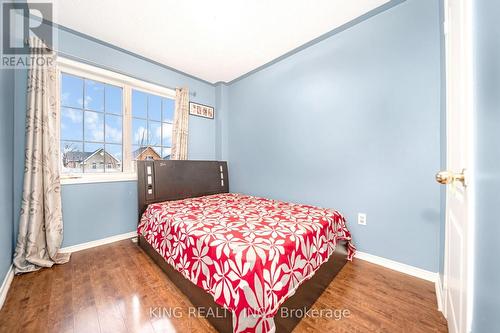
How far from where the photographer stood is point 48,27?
2162 millimetres

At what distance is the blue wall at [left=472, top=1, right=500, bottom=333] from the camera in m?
0.51

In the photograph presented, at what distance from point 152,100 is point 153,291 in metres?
2.71

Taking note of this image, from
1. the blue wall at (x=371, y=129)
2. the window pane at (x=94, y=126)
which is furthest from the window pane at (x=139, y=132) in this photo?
the blue wall at (x=371, y=129)

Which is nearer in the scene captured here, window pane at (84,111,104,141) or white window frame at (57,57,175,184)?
white window frame at (57,57,175,184)

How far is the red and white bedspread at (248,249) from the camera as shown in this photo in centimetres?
106

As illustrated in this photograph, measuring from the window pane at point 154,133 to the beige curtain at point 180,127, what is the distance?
0.85ft

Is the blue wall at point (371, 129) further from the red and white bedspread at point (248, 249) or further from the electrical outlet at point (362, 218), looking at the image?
the red and white bedspread at point (248, 249)

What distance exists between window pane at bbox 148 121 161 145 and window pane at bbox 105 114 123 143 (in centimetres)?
41

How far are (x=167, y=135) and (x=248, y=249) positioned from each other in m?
2.74

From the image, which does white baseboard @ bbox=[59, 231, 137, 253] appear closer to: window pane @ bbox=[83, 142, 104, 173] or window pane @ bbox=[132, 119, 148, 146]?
window pane @ bbox=[83, 142, 104, 173]

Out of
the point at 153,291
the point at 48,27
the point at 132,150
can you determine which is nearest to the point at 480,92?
the point at 153,291

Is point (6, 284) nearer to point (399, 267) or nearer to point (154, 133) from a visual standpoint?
point (154, 133)

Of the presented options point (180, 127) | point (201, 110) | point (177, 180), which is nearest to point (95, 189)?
point (177, 180)

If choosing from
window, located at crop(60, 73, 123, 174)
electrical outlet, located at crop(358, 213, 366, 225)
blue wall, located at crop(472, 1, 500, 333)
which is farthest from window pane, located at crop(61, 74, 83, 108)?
electrical outlet, located at crop(358, 213, 366, 225)
